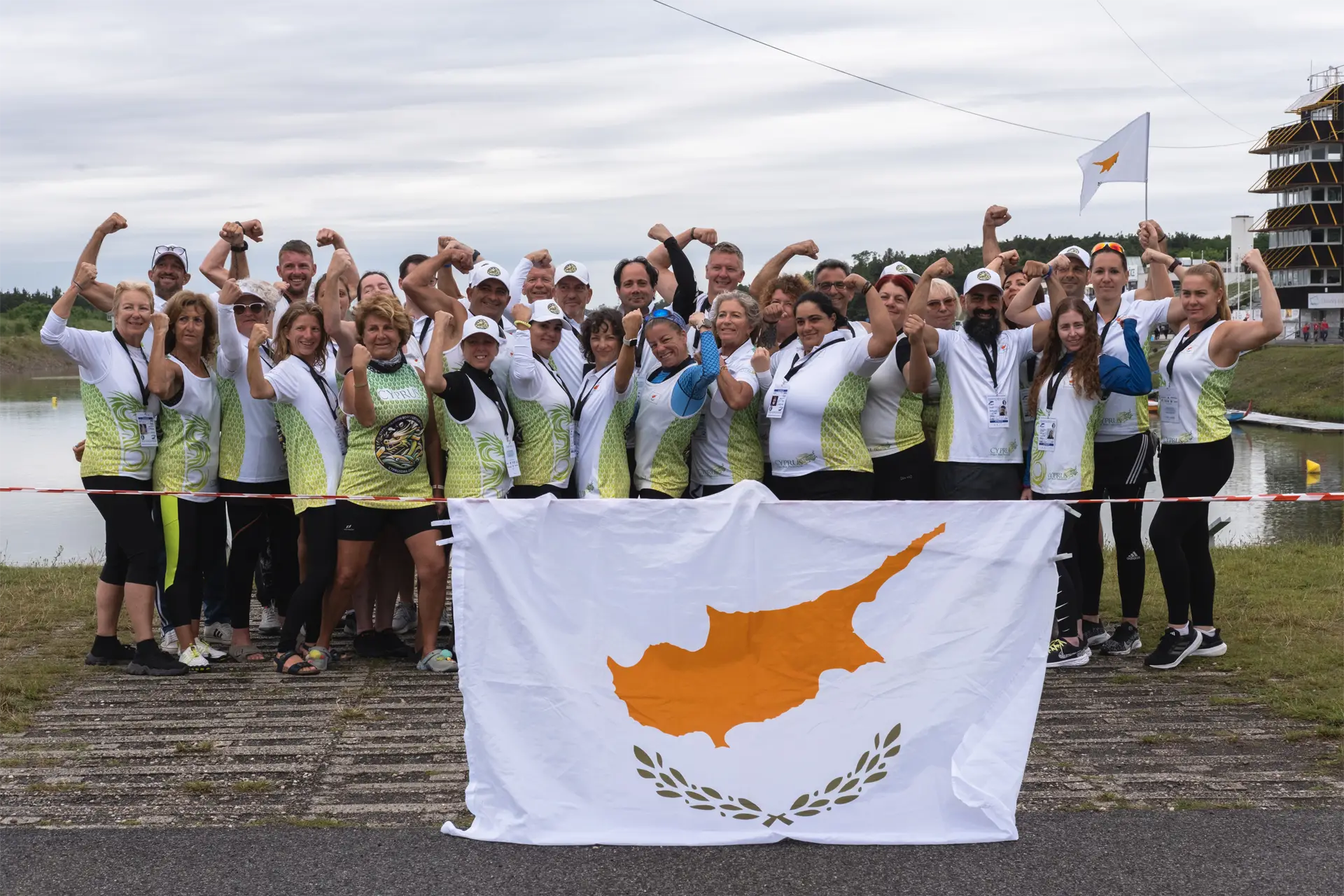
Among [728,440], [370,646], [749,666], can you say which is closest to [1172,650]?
[728,440]

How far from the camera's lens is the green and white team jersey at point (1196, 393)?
6676 millimetres

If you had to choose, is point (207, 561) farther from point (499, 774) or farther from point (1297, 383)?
point (1297, 383)

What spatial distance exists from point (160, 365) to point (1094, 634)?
5.49 meters

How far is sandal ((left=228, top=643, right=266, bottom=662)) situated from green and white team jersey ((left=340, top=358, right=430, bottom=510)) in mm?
1320

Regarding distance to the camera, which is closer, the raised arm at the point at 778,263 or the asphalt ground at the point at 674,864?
the asphalt ground at the point at 674,864

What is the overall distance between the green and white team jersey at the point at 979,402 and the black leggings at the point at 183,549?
4088 mm

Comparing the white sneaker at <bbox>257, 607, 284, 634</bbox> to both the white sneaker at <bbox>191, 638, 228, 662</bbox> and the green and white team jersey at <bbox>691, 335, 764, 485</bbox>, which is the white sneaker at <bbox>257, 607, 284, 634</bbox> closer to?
the white sneaker at <bbox>191, 638, 228, 662</bbox>

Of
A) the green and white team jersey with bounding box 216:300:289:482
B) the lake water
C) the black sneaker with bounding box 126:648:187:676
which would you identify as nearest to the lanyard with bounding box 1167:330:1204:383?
the green and white team jersey with bounding box 216:300:289:482

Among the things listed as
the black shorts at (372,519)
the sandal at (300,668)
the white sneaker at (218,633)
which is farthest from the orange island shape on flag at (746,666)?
the white sneaker at (218,633)

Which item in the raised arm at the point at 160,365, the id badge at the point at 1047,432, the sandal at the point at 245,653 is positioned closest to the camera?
the raised arm at the point at 160,365

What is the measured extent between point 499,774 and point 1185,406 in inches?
171

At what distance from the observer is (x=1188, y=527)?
6883 mm

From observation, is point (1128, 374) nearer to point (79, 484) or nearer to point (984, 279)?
point (984, 279)

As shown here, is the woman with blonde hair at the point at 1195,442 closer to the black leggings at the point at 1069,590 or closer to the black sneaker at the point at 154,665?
the black leggings at the point at 1069,590
